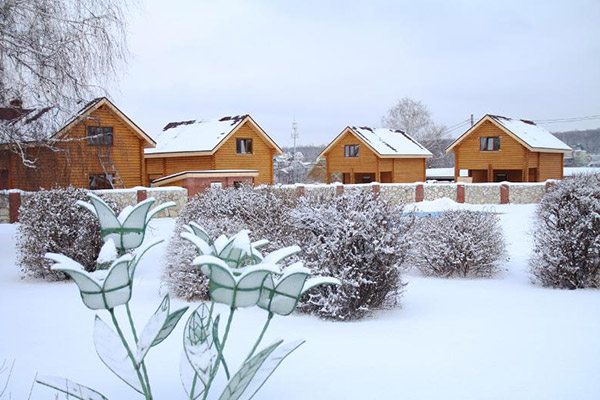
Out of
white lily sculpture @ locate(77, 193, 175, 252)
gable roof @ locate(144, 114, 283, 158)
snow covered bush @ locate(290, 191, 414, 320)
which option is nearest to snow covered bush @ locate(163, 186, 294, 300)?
snow covered bush @ locate(290, 191, 414, 320)

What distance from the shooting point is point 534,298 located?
302 inches

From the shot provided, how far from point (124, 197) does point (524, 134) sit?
2621 centimetres

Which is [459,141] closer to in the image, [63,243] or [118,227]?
[63,243]

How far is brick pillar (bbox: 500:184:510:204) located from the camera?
1099 inches

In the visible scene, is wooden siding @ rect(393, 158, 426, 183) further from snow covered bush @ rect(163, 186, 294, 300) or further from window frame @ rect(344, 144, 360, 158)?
snow covered bush @ rect(163, 186, 294, 300)

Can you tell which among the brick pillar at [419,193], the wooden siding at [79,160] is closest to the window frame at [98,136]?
the wooden siding at [79,160]

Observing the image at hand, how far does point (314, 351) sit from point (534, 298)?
12.8 ft

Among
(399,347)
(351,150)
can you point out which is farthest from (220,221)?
(351,150)

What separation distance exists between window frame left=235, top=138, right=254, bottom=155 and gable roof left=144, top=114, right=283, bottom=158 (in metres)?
0.81

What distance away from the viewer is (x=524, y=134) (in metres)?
35.7

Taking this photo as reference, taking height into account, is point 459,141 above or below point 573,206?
above

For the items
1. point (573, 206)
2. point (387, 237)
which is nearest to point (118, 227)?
point (387, 237)

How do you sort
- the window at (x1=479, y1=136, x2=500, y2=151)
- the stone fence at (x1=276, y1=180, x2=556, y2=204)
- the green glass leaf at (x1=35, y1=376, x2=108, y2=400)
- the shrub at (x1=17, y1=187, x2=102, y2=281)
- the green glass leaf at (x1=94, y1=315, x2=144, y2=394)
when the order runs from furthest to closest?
1. the window at (x1=479, y1=136, x2=500, y2=151)
2. the stone fence at (x1=276, y1=180, x2=556, y2=204)
3. the shrub at (x1=17, y1=187, x2=102, y2=281)
4. the green glass leaf at (x1=94, y1=315, x2=144, y2=394)
5. the green glass leaf at (x1=35, y1=376, x2=108, y2=400)

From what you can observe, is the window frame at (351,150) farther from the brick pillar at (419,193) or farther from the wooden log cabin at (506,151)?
the brick pillar at (419,193)
